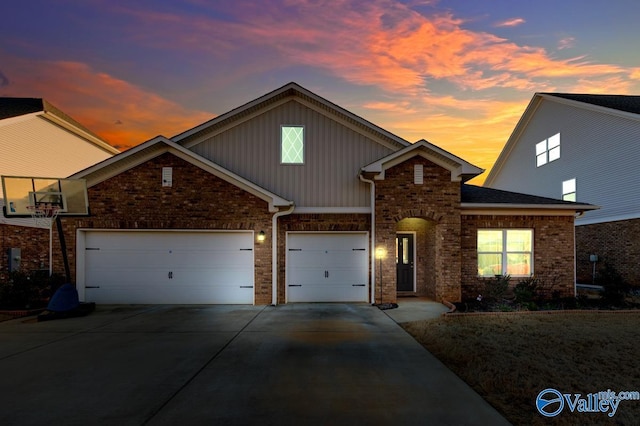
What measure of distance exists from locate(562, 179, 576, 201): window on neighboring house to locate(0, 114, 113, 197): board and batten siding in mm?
27481

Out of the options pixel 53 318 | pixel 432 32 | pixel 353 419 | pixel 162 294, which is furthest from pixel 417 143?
pixel 53 318

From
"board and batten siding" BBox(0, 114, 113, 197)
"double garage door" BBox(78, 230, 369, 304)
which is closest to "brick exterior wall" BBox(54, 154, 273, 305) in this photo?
"double garage door" BBox(78, 230, 369, 304)

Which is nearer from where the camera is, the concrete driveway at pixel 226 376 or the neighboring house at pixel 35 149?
the concrete driveway at pixel 226 376

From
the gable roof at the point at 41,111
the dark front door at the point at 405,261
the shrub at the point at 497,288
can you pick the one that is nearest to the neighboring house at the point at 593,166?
the shrub at the point at 497,288

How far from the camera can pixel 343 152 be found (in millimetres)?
11672

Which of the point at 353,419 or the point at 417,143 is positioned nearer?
the point at 353,419

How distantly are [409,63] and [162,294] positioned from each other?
39.9 feet

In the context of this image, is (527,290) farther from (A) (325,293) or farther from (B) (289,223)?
(B) (289,223)

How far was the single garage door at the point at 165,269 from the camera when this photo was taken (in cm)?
1067

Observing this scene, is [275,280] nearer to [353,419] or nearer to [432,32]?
[353,419]

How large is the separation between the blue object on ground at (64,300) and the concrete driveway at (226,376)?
718mm

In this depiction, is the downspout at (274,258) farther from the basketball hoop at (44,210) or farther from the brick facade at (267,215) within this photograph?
the basketball hoop at (44,210)

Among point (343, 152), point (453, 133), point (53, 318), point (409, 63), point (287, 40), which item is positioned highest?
point (287, 40)

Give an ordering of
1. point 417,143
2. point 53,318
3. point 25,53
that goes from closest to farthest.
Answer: point 53,318, point 417,143, point 25,53
